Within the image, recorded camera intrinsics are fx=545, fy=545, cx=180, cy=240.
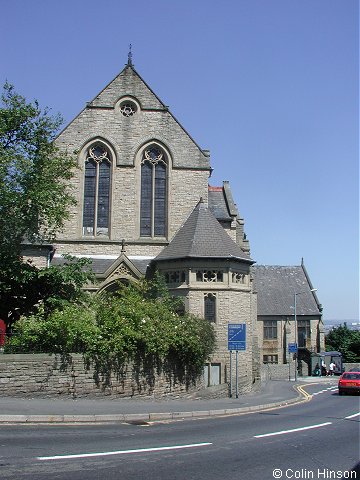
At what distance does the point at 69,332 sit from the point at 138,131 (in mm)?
16176

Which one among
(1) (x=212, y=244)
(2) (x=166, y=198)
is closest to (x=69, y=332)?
(1) (x=212, y=244)

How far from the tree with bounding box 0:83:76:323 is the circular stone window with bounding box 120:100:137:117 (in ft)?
28.5

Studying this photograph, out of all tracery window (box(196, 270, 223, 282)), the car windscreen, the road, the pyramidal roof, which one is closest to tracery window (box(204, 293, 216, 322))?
tracery window (box(196, 270, 223, 282))

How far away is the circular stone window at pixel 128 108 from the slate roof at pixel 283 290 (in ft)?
117

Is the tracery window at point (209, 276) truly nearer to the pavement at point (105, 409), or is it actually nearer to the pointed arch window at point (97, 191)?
the pointed arch window at point (97, 191)

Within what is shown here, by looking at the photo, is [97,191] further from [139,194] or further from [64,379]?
[64,379]

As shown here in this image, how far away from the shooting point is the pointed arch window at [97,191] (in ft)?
97.7

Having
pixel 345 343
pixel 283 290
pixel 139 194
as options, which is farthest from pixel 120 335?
pixel 345 343

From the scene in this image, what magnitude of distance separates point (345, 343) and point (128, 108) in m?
51.6

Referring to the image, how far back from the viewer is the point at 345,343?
71062 millimetres

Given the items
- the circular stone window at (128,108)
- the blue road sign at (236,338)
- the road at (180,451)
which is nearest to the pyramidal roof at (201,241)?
the blue road sign at (236,338)

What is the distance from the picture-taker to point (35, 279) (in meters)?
23.0

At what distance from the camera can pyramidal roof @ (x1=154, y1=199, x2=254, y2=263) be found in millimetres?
26656

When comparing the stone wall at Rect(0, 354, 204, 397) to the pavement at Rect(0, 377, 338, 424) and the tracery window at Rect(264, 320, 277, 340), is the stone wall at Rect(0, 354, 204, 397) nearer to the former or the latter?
the pavement at Rect(0, 377, 338, 424)
